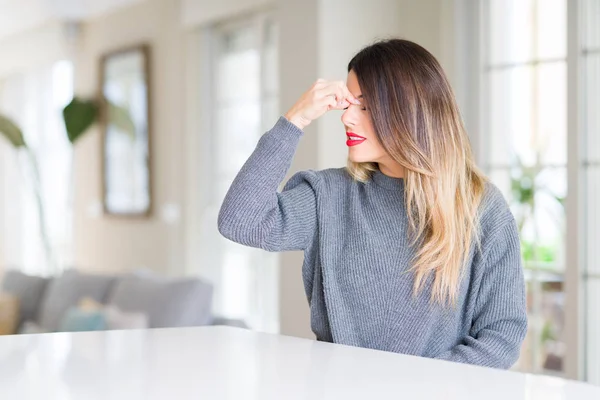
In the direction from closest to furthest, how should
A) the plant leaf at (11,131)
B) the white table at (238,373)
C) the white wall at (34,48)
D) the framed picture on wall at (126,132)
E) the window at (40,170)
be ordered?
1. the white table at (238,373)
2. the plant leaf at (11,131)
3. the framed picture on wall at (126,132)
4. the white wall at (34,48)
5. the window at (40,170)

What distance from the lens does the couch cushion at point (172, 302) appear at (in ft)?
12.5

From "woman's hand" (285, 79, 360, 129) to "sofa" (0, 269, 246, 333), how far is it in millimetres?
1967

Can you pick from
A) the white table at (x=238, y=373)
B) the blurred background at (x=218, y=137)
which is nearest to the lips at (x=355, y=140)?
the white table at (x=238, y=373)

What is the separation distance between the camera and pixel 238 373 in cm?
108

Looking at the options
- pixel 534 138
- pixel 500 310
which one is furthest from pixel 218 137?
pixel 500 310

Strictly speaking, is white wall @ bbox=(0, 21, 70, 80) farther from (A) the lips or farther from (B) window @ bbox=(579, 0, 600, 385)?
(A) the lips

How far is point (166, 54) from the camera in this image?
5.61 m

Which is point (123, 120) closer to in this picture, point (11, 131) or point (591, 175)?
point (11, 131)

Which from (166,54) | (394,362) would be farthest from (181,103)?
(394,362)

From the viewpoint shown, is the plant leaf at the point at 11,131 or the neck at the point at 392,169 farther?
the plant leaf at the point at 11,131

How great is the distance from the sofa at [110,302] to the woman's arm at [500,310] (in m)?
2.00

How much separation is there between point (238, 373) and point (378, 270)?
592 mm

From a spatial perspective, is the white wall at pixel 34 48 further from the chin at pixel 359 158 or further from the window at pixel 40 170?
the chin at pixel 359 158

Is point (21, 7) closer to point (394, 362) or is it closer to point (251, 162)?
point (251, 162)
